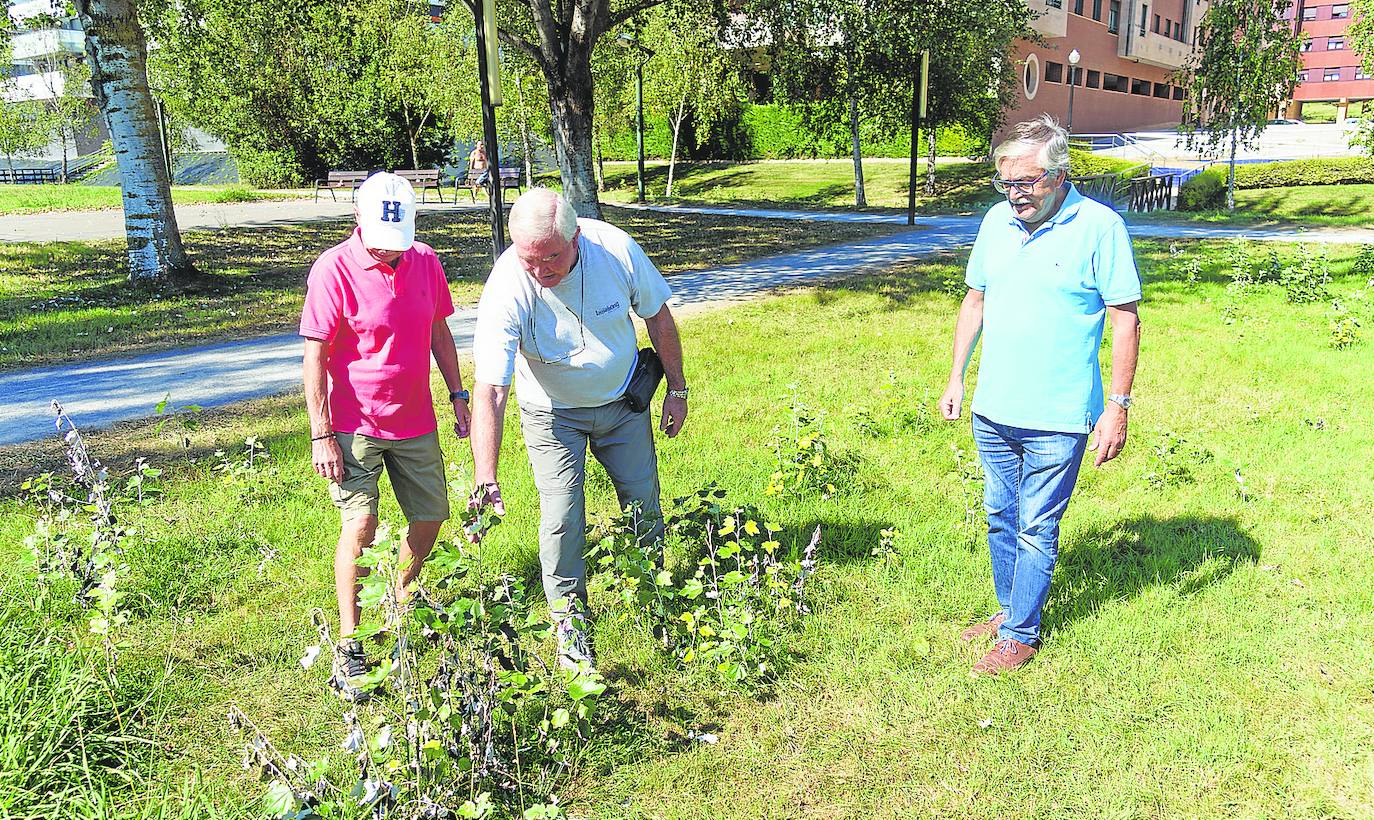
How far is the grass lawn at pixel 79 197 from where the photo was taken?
83.0 feet

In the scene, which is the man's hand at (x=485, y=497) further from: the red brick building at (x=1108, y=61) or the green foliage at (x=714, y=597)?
the red brick building at (x=1108, y=61)

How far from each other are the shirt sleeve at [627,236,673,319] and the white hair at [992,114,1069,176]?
1.35m

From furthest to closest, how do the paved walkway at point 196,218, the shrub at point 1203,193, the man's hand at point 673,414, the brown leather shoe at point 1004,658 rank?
the shrub at point 1203,193 < the paved walkway at point 196,218 < the man's hand at point 673,414 < the brown leather shoe at point 1004,658

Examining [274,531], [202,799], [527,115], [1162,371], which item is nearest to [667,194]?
[527,115]

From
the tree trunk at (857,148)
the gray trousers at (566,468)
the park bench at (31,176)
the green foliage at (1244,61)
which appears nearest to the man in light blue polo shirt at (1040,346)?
the gray trousers at (566,468)

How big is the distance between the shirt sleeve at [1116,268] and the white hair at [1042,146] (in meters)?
0.29

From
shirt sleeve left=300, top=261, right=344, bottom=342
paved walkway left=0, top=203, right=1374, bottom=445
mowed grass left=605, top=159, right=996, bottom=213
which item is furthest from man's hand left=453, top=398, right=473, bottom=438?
mowed grass left=605, top=159, right=996, bottom=213

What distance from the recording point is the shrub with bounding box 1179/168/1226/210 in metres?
24.5

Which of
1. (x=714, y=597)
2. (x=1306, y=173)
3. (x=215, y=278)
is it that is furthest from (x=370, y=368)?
(x=1306, y=173)

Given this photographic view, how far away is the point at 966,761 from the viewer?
321 centimetres

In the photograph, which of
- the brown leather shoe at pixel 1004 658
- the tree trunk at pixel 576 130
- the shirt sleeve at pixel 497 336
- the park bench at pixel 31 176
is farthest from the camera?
the park bench at pixel 31 176

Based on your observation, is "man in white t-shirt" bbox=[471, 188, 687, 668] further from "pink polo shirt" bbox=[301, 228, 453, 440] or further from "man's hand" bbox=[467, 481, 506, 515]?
"pink polo shirt" bbox=[301, 228, 453, 440]

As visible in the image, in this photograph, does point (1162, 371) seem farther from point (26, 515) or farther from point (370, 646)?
point (26, 515)

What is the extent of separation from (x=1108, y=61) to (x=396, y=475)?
54.4 meters
